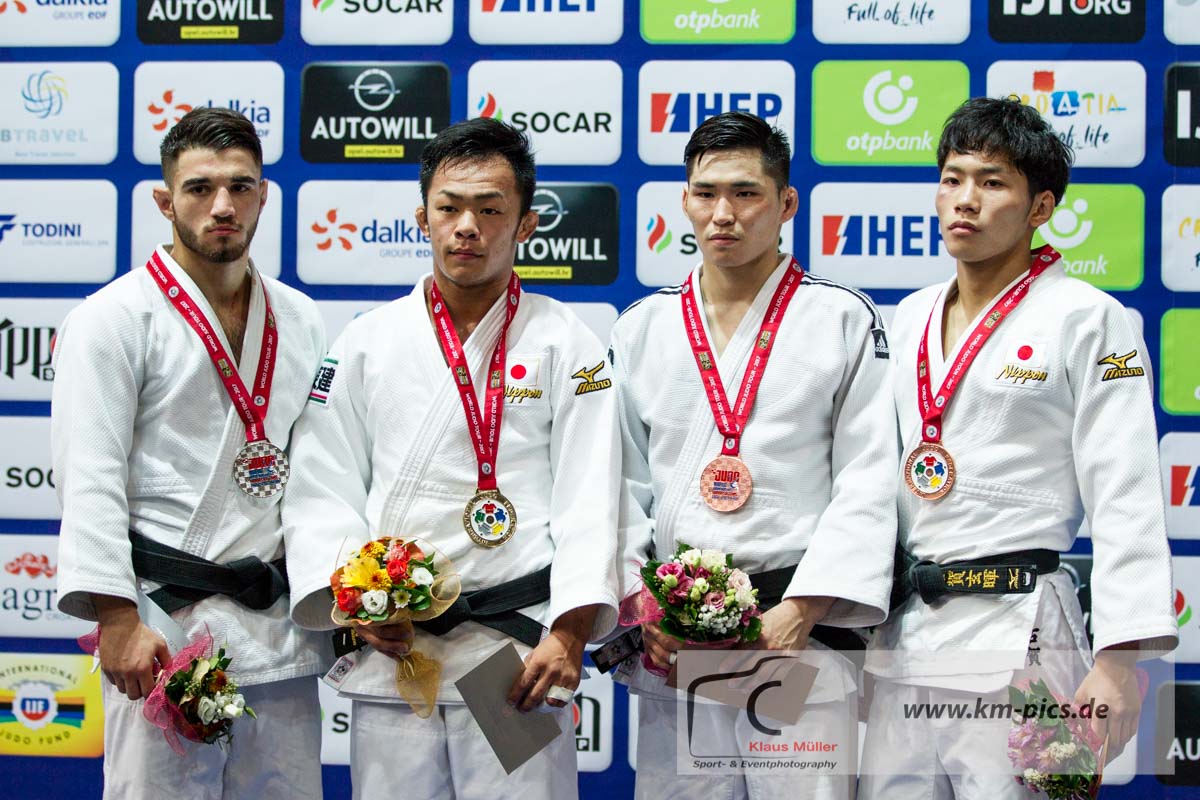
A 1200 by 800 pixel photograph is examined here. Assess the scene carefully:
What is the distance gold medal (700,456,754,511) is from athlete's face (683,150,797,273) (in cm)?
52

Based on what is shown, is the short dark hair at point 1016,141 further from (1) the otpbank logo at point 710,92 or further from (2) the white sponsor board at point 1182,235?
(2) the white sponsor board at point 1182,235

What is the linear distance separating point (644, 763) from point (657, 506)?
649 mm

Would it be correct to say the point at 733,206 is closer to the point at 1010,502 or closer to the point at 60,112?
the point at 1010,502

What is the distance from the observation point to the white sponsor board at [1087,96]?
3900mm

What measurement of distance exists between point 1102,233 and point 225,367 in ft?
9.81

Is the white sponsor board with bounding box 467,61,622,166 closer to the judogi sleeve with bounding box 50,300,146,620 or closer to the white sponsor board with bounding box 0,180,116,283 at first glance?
the white sponsor board with bounding box 0,180,116,283

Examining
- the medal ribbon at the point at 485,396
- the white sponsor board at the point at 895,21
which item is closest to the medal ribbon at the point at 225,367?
the medal ribbon at the point at 485,396

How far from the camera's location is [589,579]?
8.63 ft

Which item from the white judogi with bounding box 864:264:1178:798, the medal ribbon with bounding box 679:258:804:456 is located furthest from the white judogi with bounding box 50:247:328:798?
the white judogi with bounding box 864:264:1178:798

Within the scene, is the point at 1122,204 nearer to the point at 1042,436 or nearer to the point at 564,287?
the point at 1042,436

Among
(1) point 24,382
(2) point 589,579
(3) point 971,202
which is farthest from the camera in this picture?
(1) point 24,382

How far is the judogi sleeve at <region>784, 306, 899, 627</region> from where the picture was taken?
265cm

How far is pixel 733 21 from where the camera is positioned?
3.95m

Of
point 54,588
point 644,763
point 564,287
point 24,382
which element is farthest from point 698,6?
point 54,588
